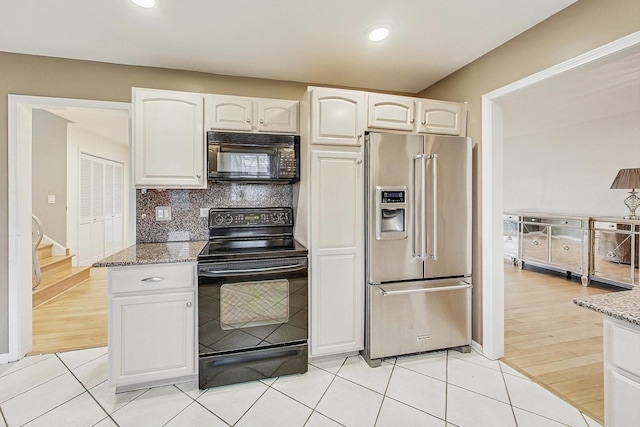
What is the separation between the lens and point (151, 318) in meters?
2.01

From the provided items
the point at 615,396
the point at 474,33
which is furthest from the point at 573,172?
the point at 615,396

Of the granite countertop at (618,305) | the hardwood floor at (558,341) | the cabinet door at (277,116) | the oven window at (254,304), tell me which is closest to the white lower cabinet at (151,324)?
the oven window at (254,304)

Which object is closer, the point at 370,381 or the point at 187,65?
the point at 370,381

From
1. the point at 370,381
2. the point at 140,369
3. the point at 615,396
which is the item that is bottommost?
the point at 370,381

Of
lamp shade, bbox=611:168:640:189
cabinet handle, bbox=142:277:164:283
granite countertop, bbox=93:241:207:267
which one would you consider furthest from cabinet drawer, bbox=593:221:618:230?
cabinet handle, bbox=142:277:164:283

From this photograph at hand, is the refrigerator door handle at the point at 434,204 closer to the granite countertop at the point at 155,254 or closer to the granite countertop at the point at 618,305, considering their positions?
the granite countertop at the point at 618,305

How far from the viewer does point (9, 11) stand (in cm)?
190

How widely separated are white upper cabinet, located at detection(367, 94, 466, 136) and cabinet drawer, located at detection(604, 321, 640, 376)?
1849mm

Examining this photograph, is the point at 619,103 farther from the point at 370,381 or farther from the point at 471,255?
the point at 370,381

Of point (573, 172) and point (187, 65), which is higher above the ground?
point (187, 65)

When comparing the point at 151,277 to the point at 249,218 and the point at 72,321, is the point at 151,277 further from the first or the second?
the point at 72,321

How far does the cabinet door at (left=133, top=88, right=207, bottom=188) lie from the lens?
235 centimetres

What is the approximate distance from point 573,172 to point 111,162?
8.65 meters

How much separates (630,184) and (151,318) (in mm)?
5683
